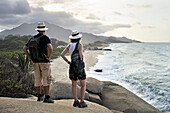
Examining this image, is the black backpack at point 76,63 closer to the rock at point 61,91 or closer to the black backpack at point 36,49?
the black backpack at point 36,49

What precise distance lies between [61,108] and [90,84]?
382 cm

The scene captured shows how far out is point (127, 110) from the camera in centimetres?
633

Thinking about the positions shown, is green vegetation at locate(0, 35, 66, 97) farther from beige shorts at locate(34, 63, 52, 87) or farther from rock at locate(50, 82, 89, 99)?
beige shorts at locate(34, 63, 52, 87)

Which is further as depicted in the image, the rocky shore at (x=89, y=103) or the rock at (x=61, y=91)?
the rock at (x=61, y=91)

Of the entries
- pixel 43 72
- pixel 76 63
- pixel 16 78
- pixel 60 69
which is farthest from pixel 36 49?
pixel 60 69

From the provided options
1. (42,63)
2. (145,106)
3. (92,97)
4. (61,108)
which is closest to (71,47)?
(42,63)

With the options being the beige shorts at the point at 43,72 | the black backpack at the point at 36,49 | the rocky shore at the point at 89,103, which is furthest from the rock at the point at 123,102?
the black backpack at the point at 36,49

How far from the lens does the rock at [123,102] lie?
21.2 feet

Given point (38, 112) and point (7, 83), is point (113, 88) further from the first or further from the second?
point (38, 112)

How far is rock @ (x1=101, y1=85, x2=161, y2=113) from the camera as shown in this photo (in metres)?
6.45

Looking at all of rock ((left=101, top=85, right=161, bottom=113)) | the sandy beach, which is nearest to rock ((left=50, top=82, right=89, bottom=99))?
rock ((left=101, top=85, right=161, bottom=113))

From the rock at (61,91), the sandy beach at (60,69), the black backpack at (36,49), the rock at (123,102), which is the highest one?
the black backpack at (36,49)

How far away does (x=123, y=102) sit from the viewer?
6.86m

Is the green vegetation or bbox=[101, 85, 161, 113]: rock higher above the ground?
the green vegetation
